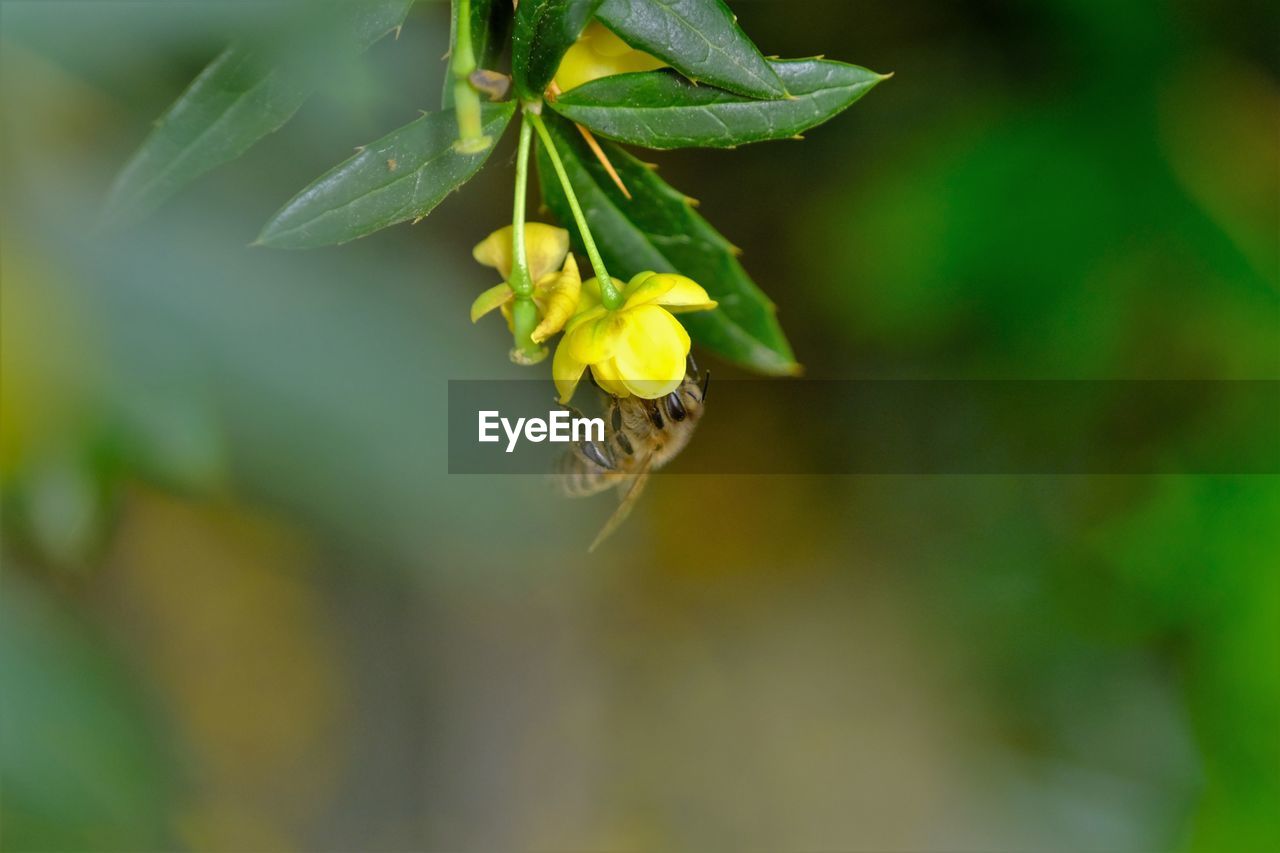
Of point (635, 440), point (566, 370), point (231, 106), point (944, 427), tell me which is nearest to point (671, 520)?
point (944, 427)

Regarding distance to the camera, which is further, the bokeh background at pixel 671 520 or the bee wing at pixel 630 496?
the bokeh background at pixel 671 520

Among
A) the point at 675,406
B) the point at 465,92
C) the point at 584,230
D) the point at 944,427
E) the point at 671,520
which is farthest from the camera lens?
the point at 671,520

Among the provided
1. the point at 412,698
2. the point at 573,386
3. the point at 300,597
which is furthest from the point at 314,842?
the point at 573,386

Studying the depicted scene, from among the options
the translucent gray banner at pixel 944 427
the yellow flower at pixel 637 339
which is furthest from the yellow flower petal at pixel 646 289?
the translucent gray banner at pixel 944 427

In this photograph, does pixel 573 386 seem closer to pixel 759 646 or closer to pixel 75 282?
pixel 75 282

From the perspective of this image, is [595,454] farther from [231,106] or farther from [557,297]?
[231,106]

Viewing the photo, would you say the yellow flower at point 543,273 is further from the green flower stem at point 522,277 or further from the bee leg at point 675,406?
the bee leg at point 675,406
